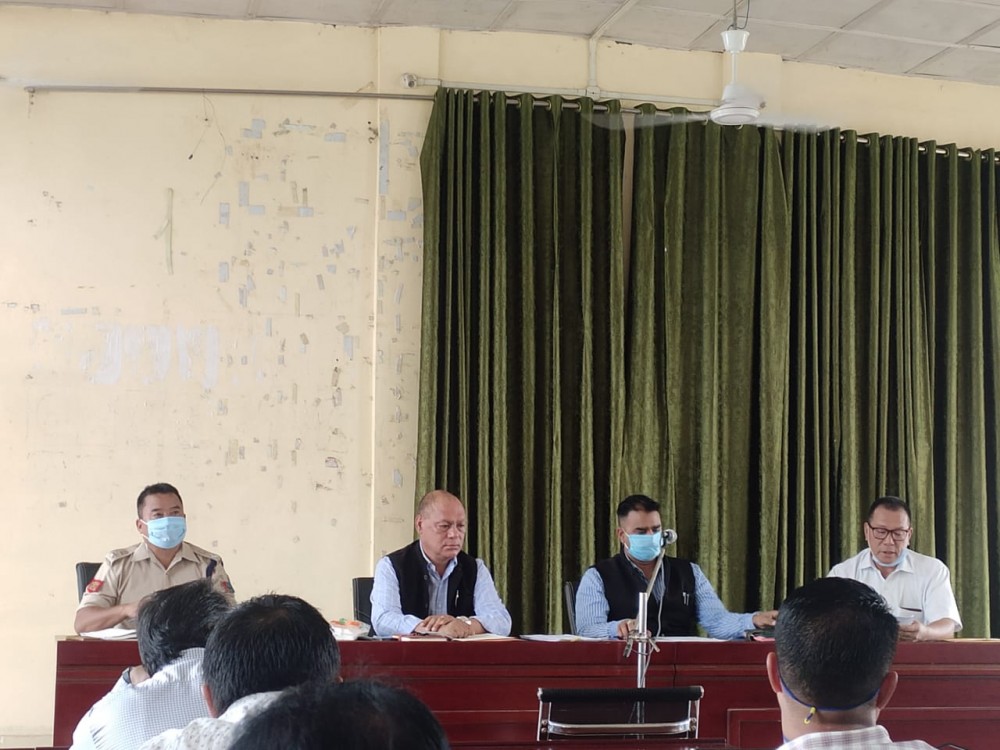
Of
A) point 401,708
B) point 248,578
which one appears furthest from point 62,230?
point 401,708

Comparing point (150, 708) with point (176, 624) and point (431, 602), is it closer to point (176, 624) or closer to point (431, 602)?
point (176, 624)

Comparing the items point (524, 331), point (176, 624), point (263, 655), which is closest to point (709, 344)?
point (524, 331)

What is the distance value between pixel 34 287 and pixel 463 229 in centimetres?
179

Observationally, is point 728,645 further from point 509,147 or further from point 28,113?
point 28,113

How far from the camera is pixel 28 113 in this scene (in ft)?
16.3

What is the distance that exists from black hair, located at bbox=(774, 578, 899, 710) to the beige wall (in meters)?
3.44

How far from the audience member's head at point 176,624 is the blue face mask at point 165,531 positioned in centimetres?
207

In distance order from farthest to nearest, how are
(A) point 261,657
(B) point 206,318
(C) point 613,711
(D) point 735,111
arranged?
(B) point 206,318 → (D) point 735,111 → (C) point 613,711 → (A) point 261,657

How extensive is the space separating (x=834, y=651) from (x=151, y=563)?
3063mm

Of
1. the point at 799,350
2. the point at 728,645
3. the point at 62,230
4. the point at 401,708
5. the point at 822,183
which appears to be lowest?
the point at 728,645

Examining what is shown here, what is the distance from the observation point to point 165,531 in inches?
169

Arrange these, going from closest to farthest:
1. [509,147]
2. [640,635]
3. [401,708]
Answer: [401,708], [640,635], [509,147]

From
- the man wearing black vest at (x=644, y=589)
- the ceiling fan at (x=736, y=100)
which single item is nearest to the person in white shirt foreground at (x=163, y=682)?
the man wearing black vest at (x=644, y=589)

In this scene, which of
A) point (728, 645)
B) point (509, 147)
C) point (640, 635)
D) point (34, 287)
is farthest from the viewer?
point (509, 147)
